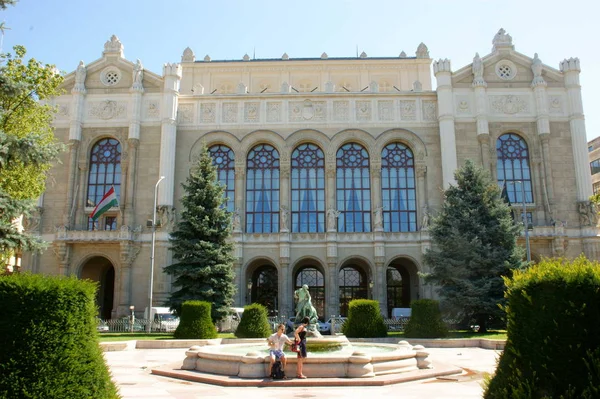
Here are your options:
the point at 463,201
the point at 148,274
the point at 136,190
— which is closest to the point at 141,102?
the point at 136,190

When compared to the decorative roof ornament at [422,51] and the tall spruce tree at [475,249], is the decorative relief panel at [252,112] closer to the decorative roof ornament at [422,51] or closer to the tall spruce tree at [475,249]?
the tall spruce tree at [475,249]

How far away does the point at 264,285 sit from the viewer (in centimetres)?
4544

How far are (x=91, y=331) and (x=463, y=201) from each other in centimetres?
2773

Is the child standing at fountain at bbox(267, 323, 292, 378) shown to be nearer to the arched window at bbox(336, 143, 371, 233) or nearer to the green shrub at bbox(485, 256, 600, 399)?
the green shrub at bbox(485, 256, 600, 399)

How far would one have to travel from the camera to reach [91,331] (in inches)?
303

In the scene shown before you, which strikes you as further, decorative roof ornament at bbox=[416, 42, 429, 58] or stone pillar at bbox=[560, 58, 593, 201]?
decorative roof ornament at bbox=[416, 42, 429, 58]

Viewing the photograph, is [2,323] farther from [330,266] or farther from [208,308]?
[330,266]

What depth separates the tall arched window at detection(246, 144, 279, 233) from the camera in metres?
42.9

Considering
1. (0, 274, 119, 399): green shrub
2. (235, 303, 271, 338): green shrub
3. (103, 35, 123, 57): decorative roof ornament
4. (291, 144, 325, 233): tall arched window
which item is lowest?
(235, 303, 271, 338): green shrub

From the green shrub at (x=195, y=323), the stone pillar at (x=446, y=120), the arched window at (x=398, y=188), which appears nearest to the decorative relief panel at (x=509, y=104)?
the stone pillar at (x=446, y=120)

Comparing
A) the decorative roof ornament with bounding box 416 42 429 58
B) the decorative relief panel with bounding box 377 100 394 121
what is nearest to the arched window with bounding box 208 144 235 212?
the decorative relief panel with bounding box 377 100 394 121

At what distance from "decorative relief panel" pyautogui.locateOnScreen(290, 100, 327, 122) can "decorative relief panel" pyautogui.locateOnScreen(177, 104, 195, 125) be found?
8.35 m

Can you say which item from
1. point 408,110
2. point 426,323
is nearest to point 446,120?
point 408,110

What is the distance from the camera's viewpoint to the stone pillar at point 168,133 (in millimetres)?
42031
